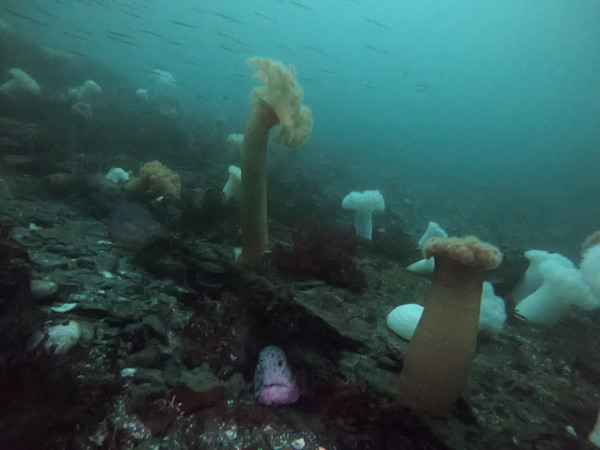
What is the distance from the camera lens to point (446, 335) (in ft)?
8.30

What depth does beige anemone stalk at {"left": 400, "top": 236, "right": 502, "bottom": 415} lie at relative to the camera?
99.2 inches

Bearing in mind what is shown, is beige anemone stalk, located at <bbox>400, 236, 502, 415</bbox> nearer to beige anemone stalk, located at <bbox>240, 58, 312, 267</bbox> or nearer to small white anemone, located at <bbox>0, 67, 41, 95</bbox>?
beige anemone stalk, located at <bbox>240, 58, 312, 267</bbox>

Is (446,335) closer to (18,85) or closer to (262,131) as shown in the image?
(262,131)

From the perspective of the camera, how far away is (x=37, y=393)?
7.34ft

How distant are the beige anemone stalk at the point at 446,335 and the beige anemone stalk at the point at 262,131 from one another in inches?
77.2

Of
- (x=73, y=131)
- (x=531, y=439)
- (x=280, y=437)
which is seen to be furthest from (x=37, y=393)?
(x=73, y=131)

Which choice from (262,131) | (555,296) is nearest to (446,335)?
(555,296)

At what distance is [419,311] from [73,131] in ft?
35.5

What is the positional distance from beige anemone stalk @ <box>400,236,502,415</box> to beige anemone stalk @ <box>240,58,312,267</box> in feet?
6.44

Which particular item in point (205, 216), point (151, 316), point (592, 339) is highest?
point (592, 339)

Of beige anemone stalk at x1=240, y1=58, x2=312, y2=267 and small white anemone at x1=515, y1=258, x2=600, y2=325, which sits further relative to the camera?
small white anemone at x1=515, y1=258, x2=600, y2=325

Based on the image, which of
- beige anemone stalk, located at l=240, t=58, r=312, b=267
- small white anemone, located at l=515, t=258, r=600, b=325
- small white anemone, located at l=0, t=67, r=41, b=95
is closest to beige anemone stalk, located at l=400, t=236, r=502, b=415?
beige anemone stalk, located at l=240, t=58, r=312, b=267

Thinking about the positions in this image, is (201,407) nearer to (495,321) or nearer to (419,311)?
(419,311)

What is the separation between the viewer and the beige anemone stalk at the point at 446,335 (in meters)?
2.52
